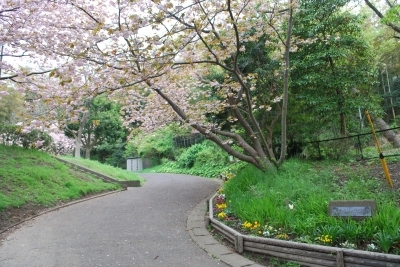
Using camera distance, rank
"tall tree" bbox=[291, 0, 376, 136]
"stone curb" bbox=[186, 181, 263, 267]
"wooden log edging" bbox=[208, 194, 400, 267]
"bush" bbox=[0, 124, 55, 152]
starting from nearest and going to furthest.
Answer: "wooden log edging" bbox=[208, 194, 400, 267] → "stone curb" bbox=[186, 181, 263, 267] → "tall tree" bbox=[291, 0, 376, 136] → "bush" bbox=[0, 124, 55, 152]

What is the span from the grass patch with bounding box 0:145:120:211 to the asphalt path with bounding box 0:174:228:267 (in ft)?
2.63

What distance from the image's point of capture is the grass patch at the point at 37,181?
8.65m

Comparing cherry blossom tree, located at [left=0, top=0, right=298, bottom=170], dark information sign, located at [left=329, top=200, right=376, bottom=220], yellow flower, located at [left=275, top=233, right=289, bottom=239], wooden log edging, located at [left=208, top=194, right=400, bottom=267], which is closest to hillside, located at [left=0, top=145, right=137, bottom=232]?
cherry blossom tree, located at [left=0, top=0, right=298, bottom=170]

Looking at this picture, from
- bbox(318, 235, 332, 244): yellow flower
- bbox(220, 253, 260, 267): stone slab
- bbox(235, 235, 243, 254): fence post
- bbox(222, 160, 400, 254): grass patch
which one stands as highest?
bbox(222, 160, 400, 254): grass patch

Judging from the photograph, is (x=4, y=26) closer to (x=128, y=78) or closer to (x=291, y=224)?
(x=128, y=78)

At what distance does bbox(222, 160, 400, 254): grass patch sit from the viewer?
158 inches

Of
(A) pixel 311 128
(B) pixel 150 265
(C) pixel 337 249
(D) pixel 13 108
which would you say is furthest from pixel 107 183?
(C) pixel 337 249

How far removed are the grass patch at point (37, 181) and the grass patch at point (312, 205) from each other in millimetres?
5141

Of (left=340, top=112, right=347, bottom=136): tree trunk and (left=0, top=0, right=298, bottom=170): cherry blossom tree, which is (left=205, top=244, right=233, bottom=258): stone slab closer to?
(left=0, top=0, right=298, bottom=170): cherry blossom tree

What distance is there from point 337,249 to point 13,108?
15.5 meters

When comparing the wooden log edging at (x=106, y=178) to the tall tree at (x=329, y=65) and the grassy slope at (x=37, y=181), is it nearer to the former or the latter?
the grassy slope at (x=37, y=181)

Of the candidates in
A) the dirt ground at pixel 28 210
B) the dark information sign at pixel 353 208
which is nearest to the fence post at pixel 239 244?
the dark information sign at pixel 353 208

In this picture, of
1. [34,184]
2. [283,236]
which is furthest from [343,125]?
[34,184]

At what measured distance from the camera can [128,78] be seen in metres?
5.93
